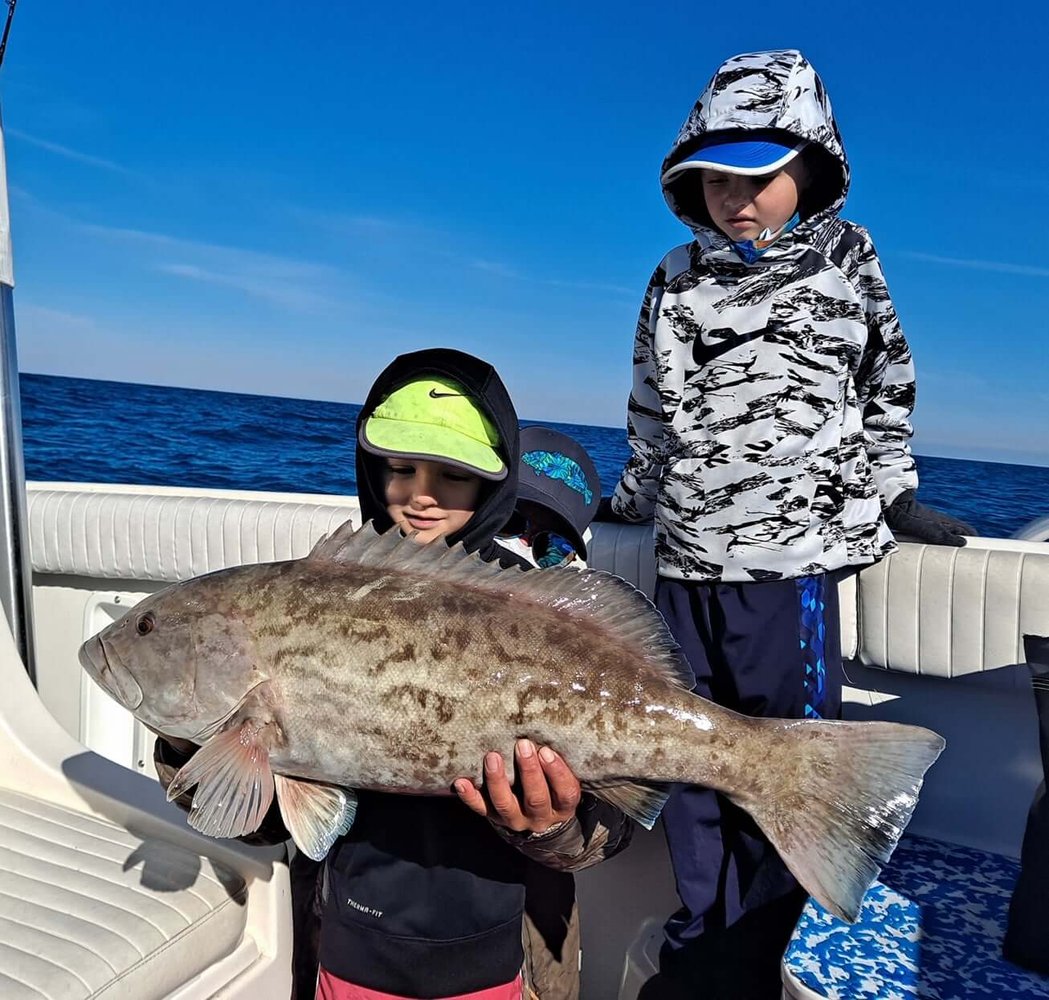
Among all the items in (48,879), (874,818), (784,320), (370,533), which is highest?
(784,320)

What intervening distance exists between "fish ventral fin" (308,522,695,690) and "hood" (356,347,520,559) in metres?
0.33

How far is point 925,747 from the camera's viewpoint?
5.15 ft

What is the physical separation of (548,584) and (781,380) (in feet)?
3.60

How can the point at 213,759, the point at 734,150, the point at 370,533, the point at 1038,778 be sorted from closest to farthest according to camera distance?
the point at 213,759
the point at 370,533
the point at 734,150
the point at 1038,778

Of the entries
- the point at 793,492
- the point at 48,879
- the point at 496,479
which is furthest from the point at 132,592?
the point at 793,492

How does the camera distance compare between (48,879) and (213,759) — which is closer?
(213,759)

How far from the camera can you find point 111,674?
1755 millimetres

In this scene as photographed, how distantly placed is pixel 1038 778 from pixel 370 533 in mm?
2315

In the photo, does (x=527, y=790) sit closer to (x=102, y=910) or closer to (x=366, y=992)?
(x=366, y=992)

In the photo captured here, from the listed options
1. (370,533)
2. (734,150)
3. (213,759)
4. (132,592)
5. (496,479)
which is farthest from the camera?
(132,592)

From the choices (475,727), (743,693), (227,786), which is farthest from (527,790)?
(743,693)

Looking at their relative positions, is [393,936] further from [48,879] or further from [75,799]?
[75,799]

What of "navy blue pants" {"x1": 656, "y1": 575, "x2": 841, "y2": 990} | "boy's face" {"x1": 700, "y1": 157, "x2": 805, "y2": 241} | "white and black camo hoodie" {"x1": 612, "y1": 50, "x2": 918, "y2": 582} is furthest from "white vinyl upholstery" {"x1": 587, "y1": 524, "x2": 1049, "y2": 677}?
"boy's face" {"x1": 700, "y1": 157, "x2": 805, "y2": 241}

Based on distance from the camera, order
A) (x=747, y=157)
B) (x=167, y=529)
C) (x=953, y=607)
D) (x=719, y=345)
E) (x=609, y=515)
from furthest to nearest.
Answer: (x=167, y=529), (x=609, y=515), (x=953, y=607), (x=719, y=345), (x=747, y=157)
